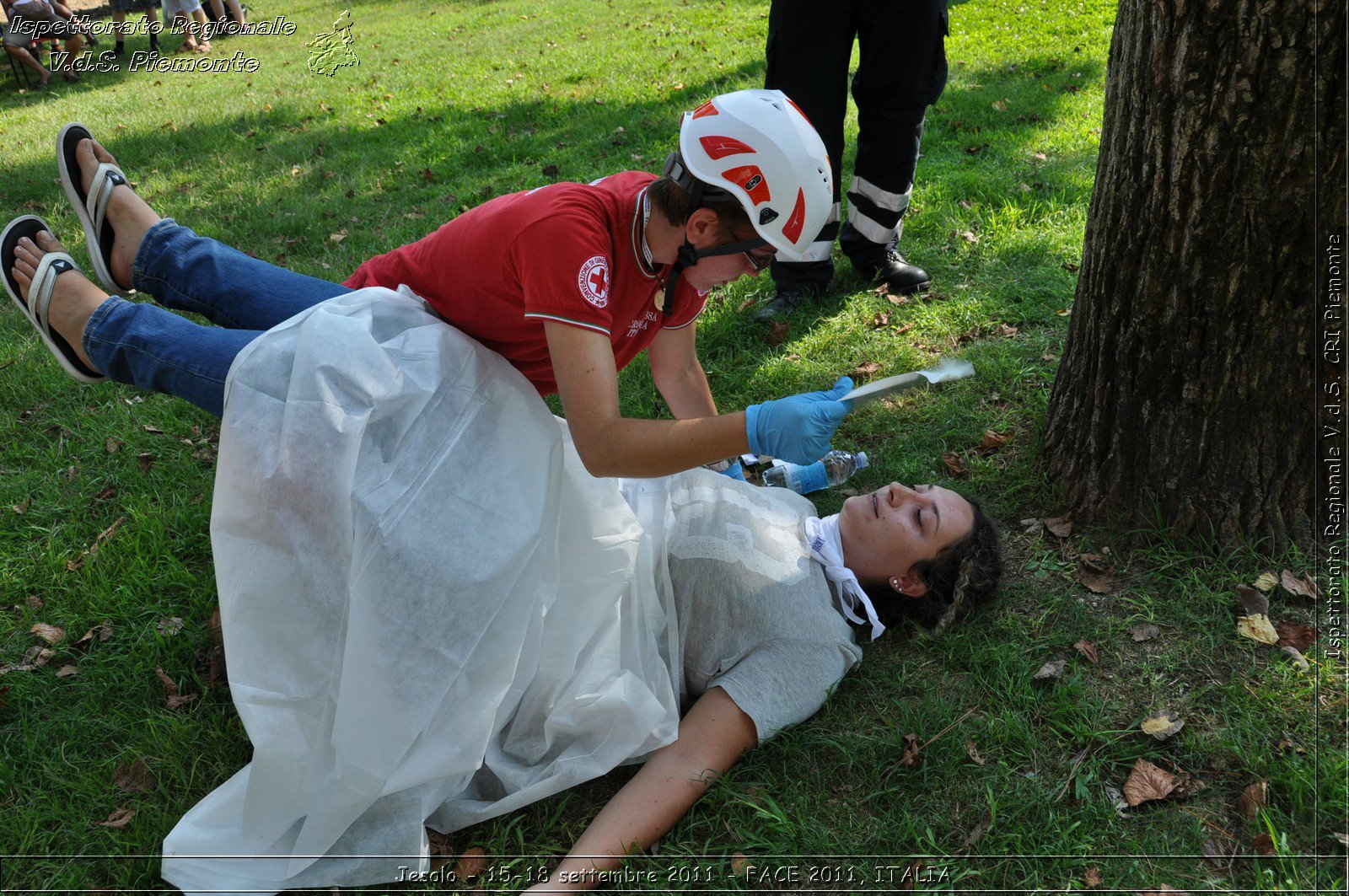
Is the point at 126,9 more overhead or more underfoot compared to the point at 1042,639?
more overhead

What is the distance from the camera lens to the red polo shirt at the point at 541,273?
7.63ft

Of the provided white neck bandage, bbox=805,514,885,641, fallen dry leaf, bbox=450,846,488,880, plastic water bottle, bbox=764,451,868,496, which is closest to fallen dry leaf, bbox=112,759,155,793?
fallen dry leaf, bbox=450,846,488,880

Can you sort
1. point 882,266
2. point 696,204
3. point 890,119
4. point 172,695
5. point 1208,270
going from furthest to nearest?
Answer: point 882,266, point 890,119, point 172,695, point 1208,270, point 696,204

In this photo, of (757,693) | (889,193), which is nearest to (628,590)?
(757,693)

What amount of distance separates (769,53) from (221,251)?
9.06ft

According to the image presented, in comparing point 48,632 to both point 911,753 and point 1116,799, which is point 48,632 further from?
point 1116,799

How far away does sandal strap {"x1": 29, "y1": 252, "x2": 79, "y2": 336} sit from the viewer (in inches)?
115

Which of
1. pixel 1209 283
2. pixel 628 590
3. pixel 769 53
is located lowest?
pixel 628 590

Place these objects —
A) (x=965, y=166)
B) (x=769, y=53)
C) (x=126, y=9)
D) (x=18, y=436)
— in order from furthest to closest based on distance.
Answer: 1. (x=126, y=9)
2. (x=965, y=166)
3. (x=769, y=53)
4. (x=18, y=436)

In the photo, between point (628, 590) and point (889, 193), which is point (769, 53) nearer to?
point (889, 193)

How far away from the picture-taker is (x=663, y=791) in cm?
241

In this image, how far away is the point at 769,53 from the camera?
4488 millimetres

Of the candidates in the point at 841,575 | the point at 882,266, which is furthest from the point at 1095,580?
the point at 882,266

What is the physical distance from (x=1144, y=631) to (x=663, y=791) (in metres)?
1.52
